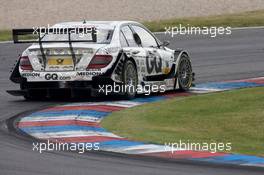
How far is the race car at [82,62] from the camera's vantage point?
16.0m

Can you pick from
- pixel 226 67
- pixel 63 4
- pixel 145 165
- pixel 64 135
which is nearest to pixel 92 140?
pixel 64 135

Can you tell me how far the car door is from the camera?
1720 centimetres

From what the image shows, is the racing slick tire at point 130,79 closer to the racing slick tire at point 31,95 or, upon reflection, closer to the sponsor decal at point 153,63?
the sponsor decal at point 153,63

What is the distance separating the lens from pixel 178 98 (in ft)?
55.7

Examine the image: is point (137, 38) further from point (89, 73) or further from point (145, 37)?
point (89, 73)

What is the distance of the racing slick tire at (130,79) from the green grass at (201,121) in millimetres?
534

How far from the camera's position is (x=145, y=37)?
1756 centimetres

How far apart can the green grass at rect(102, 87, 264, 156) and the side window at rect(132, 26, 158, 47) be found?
1.29 metres

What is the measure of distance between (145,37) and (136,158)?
744 centimetres

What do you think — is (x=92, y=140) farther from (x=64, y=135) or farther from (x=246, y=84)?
(x=246, y=84)

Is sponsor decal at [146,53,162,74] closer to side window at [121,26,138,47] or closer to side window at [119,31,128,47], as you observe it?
side window at [121,26,138,47]

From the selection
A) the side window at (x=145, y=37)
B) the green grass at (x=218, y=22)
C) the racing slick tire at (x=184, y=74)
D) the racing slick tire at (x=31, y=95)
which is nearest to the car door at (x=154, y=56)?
the side window at (x=145, y=37)

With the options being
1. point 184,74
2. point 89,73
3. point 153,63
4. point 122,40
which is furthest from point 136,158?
point 184,74

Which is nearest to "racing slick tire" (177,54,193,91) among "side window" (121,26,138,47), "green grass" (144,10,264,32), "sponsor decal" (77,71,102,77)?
"side window" (121,26,138,47)
